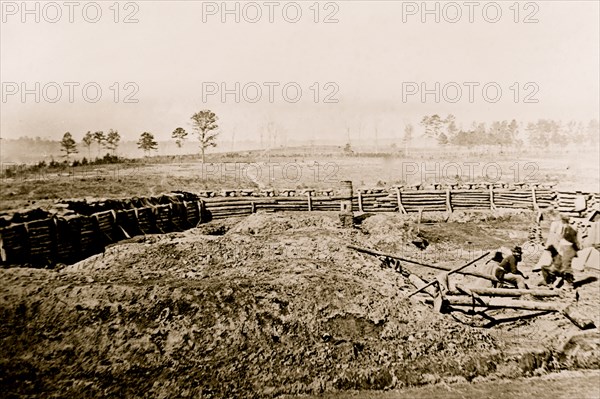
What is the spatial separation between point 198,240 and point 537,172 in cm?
3676

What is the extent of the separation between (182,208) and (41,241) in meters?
5.56

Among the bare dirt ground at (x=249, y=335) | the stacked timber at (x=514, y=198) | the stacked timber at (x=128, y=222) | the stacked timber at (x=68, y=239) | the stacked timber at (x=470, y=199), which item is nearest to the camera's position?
the bare dirt ground at (x=249, y=335)

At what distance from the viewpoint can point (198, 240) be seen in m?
10.5

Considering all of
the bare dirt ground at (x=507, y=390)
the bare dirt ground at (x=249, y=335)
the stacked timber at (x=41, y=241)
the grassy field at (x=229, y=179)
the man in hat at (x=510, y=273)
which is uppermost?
the grassy field at (x=229, y=179)

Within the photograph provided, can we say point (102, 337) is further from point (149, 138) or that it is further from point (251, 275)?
point (149, 138)

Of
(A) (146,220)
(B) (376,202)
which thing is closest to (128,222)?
Answer: (A) (146,220)

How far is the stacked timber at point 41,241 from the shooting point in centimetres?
936

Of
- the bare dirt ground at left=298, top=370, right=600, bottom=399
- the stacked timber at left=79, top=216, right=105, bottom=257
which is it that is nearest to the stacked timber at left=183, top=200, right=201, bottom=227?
the stacked timber at left=79, top=216, right=105, bottom=257

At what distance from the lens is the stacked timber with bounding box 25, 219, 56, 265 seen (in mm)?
9359

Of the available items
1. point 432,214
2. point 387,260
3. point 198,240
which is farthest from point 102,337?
point 432,214

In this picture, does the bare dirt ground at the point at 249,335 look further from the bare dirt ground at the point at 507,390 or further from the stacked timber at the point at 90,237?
the stacked timber at the point at 90,237

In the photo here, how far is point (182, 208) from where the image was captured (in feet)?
48.3

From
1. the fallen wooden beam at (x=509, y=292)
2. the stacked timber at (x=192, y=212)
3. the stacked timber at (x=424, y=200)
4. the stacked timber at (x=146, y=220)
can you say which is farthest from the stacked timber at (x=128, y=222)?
the stacked timber at (x=424, y=200)

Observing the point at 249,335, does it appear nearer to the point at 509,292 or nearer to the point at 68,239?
the point at 509,292
